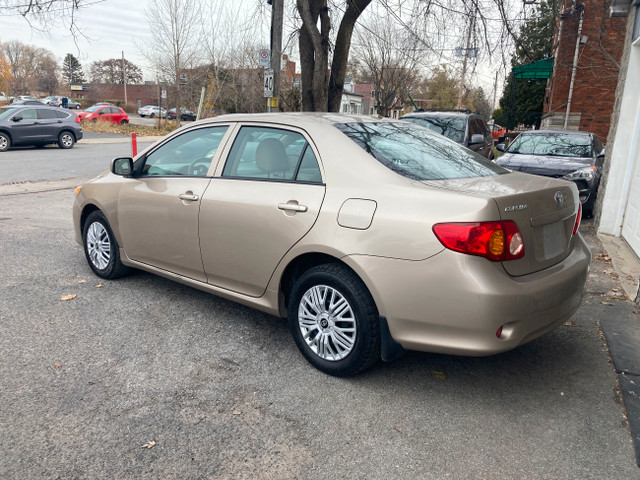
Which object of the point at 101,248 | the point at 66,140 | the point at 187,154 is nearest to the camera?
the point at 187,154

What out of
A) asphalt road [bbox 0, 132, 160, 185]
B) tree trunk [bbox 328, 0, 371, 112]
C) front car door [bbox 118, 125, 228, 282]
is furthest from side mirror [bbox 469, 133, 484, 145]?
asphalt road [bbox 0, 132, 160, 185]

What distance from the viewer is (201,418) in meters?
3.06

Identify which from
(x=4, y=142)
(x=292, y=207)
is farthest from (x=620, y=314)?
(x=4, y=142)

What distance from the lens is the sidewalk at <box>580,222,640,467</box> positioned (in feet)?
11.0

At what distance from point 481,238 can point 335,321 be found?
3.48 feet

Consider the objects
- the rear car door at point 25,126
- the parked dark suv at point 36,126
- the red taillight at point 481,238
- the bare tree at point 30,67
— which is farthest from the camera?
the bare tree at point 30,67

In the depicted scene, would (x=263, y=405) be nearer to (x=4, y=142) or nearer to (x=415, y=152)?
(x=415, y=152)

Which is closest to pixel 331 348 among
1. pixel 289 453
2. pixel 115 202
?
pixel 289 453

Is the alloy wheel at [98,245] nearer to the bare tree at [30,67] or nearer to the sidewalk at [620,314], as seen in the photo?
the sidewalk at [620,314]

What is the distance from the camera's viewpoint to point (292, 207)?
141 inches

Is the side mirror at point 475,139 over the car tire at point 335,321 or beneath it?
over

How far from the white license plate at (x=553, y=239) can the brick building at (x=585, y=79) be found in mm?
16179

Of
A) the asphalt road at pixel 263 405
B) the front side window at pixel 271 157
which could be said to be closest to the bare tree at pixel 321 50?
the front side window at pixel 271 157

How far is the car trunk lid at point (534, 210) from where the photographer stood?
306cm
